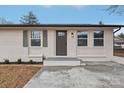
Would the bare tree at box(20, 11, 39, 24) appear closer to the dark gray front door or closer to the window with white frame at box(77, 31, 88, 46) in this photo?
the dark gray front door

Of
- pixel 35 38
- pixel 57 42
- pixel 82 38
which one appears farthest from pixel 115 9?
pixel 35 38

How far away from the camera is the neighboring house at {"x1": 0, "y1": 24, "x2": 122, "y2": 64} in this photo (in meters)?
17.0

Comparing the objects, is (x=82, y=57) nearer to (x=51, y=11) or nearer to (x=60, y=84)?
(x=60, y=84)

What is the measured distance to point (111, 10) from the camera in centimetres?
1938

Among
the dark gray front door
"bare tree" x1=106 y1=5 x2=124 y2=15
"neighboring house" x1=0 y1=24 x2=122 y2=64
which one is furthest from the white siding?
"bare tree" x1=106 y1=5 x2=124 y2=15

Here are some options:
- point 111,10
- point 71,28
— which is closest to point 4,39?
point 71,28

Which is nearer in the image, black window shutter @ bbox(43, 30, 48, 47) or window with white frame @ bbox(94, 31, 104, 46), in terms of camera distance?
black window shutter @ bbox(43, 30, 48, 47)

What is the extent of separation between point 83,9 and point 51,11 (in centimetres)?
Result: 644

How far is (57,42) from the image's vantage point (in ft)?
57.6

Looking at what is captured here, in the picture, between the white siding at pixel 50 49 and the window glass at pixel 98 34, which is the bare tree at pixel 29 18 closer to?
the white siding at pixel 50 49

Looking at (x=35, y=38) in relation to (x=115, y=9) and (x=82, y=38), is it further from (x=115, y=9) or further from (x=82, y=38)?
(x=115, y=9)

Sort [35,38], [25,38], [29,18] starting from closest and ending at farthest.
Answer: [25,38]
[35,38]
[29,18]

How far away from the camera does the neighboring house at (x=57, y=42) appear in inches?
668
